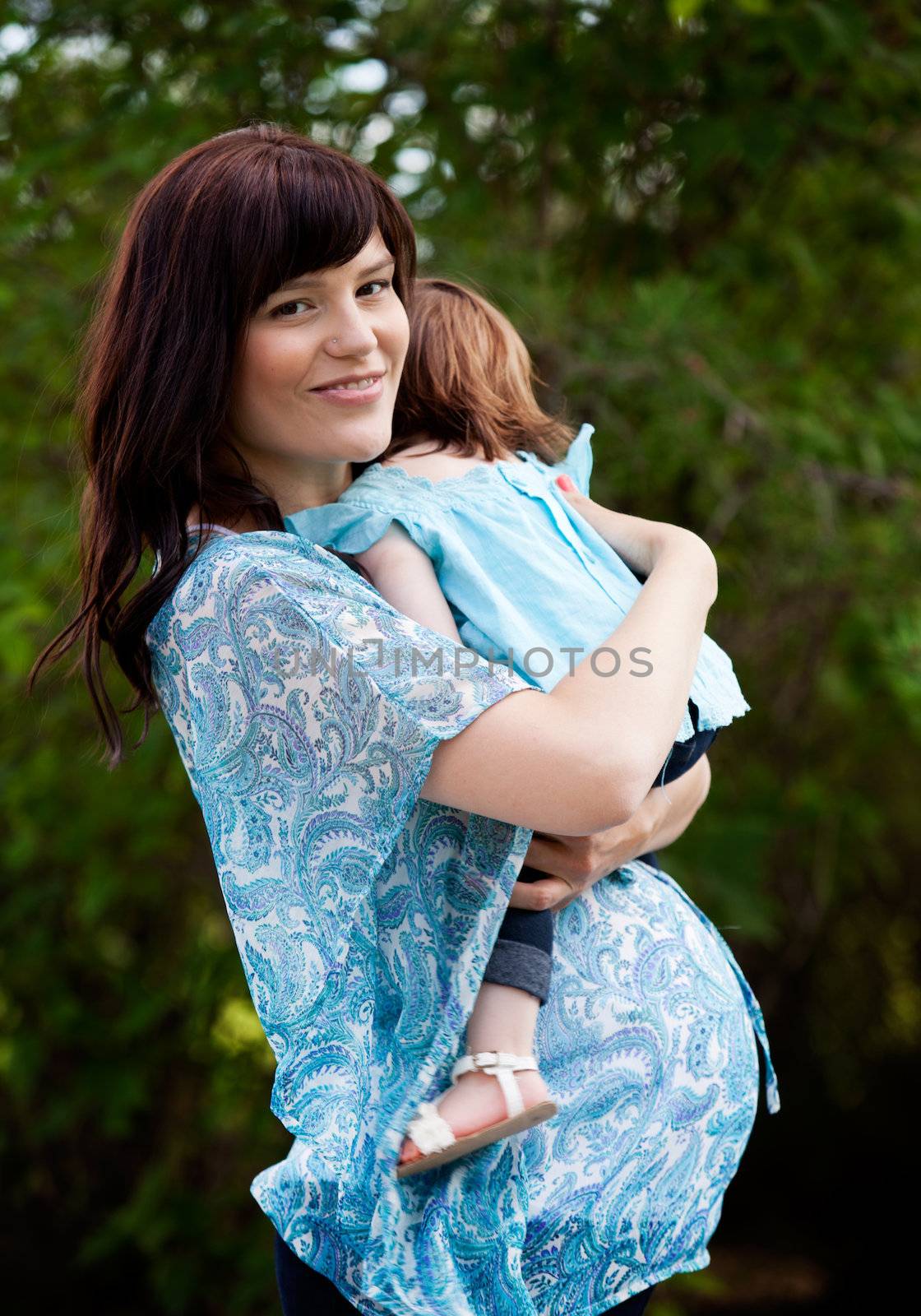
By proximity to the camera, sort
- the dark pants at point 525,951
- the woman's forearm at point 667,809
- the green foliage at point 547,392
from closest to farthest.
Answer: the dark pants at point 525,951, the woman's forearm at point 667,809, the green foliage at point 547,392

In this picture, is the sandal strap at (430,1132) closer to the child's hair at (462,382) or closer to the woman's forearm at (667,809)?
the woman's forearm at (667,809)

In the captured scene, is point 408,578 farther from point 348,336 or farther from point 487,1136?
point 487,1136

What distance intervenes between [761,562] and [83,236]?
1510 mm

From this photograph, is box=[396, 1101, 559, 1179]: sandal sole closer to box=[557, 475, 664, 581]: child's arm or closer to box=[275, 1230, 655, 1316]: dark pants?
box=[275, 1230, 655, 1316]: dark pants

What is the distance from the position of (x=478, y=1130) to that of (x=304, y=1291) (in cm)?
27

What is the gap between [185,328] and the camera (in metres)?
1.12

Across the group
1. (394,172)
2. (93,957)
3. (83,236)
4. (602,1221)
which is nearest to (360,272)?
(602,1221)

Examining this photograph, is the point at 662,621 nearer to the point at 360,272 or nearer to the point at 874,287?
the point at 360,272

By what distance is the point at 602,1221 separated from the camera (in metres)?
1.19

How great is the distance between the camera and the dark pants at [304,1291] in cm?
119

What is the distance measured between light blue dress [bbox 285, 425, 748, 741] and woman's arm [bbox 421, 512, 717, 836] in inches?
4.3

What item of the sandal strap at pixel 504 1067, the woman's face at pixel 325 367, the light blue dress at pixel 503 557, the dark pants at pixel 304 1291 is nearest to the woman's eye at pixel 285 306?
the woman's face at pixel 325 367

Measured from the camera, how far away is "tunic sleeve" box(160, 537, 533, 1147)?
106cm

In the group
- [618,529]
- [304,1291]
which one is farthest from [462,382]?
[304,1291]
